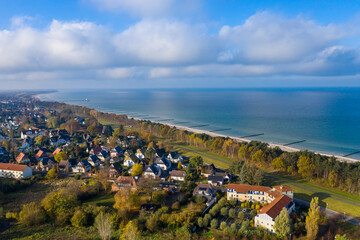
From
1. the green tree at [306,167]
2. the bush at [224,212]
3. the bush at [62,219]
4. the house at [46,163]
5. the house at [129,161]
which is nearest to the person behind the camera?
the bush at [62,219]

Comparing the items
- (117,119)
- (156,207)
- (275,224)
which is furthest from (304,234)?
(117,119)

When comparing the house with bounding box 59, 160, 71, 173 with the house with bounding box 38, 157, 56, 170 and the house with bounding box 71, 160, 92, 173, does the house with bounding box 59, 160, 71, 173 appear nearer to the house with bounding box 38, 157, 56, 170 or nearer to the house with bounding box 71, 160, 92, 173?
the house with bounding box 71, 160, 92, 173

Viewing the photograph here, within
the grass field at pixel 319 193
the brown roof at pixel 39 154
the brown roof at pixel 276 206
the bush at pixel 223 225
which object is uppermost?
the brown roof at pixel 276 206

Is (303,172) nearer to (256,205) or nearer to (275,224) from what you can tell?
(256,205)

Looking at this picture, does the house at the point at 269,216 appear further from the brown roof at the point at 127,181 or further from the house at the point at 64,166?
the house at the point at 64,166

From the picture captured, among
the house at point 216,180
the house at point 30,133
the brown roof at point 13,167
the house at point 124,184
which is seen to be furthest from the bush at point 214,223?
the house at point 30,133

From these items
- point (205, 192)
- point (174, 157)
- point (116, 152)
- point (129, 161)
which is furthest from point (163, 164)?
point (205, 192)

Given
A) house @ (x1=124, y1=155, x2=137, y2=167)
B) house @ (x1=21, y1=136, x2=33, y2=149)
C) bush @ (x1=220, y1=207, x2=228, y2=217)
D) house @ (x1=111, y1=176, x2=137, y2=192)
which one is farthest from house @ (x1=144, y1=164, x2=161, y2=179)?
house @ (x1=21, y1=136, x2=33, y2=149)
